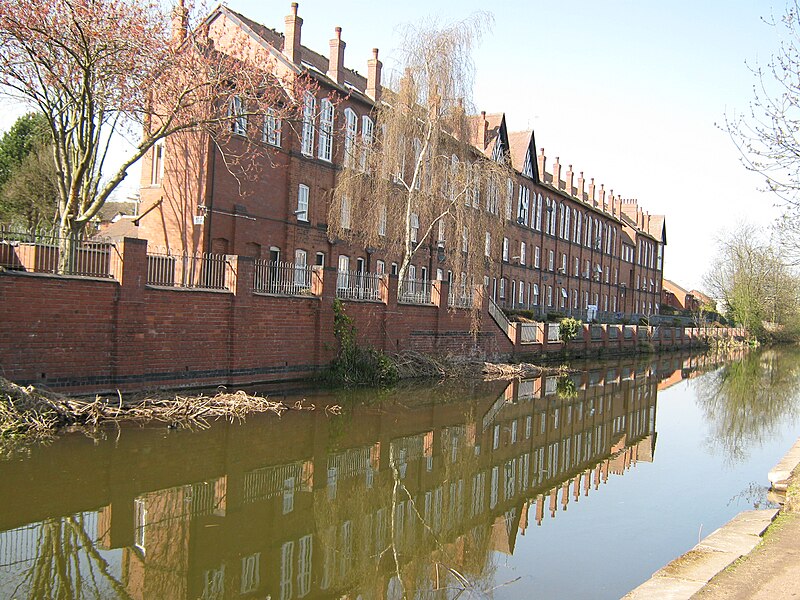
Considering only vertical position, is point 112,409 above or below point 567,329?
below

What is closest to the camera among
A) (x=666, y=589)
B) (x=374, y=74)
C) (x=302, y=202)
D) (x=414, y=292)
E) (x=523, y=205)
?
(x=666, y=589)

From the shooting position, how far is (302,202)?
26.5m

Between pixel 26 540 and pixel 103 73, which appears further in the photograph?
pixel 103 73

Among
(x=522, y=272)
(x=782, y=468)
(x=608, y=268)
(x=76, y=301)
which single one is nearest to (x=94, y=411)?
(x=76, y=301)

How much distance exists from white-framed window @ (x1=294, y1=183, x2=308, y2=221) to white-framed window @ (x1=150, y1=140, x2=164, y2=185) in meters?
4.89

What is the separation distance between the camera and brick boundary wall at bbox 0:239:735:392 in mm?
12422

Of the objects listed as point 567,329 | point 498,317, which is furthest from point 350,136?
point 567,329

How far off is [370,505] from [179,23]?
14159mm

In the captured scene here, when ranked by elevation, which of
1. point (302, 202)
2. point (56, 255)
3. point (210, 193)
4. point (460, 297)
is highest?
point (302, 202)

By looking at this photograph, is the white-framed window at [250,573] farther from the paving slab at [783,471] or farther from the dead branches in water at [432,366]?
the dead branches in water at [432,366]

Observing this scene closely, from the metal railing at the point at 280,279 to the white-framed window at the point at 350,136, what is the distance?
518 cm

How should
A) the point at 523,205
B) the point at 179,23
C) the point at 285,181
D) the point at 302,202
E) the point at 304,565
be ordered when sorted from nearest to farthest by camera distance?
the point at 304,565 → the point at 179,23 → the point at 285,181 → the point at 302,202 → the point at 523,205

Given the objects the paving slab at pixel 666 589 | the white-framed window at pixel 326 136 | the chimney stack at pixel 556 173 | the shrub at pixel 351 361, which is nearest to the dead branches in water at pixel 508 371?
the shrub at pixel 351 361

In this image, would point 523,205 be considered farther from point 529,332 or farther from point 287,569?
point 287,569
